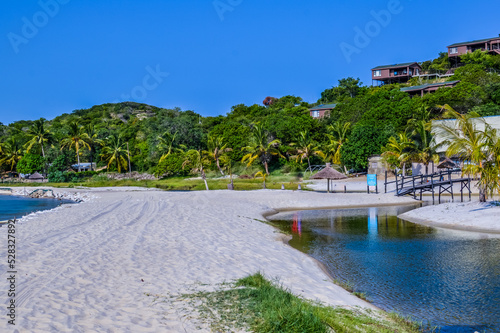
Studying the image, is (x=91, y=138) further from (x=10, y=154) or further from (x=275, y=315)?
(x=275, y=315)

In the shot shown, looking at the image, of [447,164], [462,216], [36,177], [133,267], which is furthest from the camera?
[36,177]

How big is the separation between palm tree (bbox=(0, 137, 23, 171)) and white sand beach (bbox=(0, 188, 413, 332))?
63615mm

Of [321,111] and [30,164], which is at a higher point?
[321,111]

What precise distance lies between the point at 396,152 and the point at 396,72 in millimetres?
50486

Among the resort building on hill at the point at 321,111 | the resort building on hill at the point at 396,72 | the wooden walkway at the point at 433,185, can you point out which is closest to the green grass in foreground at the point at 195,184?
the wooden walkway at the point at 433,185

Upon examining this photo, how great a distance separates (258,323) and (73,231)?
1172 centimetres

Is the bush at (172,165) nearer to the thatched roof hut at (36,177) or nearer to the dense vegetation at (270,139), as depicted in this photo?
the dense vegetation at (270,139)

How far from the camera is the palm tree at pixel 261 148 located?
56.7 metres

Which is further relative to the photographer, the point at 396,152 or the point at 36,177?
the point at 36,177

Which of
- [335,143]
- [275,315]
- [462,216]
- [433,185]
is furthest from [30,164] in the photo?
[275,315]

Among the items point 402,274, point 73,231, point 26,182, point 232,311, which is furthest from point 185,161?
point 232,311

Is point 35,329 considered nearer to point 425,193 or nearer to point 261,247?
point 261,247

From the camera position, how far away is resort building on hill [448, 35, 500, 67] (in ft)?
270

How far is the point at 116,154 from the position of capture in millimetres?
69875
